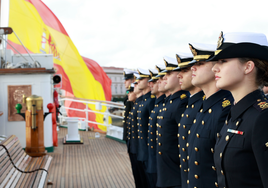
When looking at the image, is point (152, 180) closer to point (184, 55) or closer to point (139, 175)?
point (139, 175)

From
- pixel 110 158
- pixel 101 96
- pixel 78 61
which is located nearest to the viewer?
pixel 110 158

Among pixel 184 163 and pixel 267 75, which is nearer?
pixel 267 75

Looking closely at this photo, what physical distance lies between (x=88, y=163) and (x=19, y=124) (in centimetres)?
193

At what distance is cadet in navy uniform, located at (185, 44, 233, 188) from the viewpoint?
72.1 inches

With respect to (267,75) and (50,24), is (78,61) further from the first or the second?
(267,75)

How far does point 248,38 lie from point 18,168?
321 cm

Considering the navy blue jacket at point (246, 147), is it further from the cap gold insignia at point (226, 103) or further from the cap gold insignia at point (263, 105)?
the cap gold insignia at point (226, 103)

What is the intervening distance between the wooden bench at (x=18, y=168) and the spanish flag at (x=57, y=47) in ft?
25.7

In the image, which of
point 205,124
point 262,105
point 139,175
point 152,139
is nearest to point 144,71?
point 152,139

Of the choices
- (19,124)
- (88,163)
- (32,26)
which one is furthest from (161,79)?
(32,26)

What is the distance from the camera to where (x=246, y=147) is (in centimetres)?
131

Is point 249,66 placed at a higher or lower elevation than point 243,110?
higher

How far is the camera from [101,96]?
15.6 meters

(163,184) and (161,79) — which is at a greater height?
(161,79)
